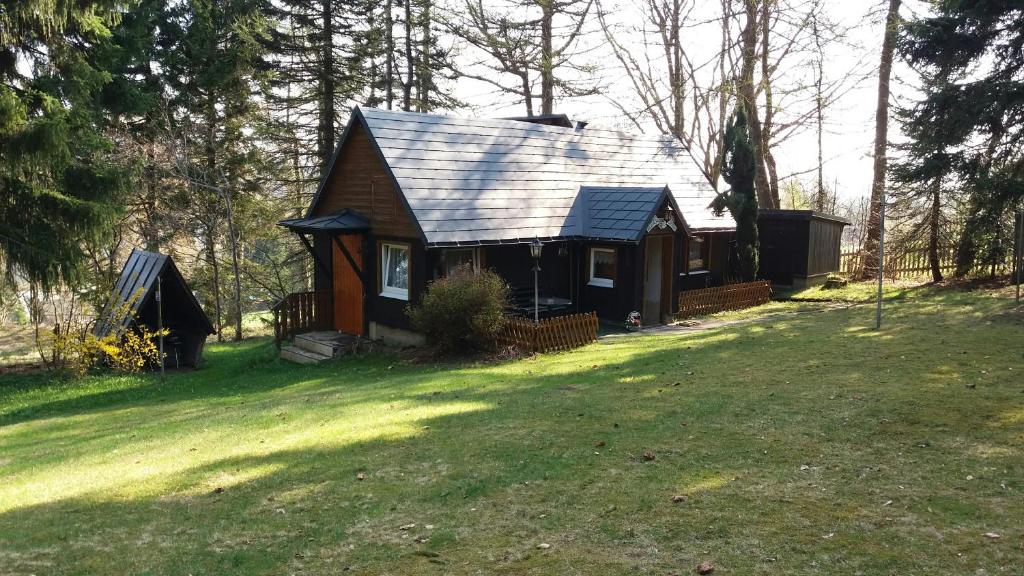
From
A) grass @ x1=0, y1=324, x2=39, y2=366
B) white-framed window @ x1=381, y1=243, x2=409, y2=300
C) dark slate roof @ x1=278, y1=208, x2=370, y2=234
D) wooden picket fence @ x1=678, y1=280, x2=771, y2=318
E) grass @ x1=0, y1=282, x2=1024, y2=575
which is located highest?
dark slate roof @ x1=278, y1=208, x2=370, y2=234

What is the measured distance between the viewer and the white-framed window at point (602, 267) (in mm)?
19828

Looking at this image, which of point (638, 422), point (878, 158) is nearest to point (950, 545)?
point (638, 422)

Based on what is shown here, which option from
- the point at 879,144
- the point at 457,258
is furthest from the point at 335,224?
the point at 879,144

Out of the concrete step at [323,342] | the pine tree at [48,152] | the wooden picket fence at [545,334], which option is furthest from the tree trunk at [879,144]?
the pine tree at [48,152]

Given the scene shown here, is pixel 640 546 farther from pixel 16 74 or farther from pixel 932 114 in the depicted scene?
pixel 932 114

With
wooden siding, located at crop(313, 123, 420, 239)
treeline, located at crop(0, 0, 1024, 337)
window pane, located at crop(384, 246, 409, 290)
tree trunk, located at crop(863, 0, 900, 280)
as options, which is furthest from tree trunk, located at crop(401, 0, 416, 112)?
tree trunk, located at crop(863, 0, 900, 280)

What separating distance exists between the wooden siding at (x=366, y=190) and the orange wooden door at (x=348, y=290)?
3.14 ft

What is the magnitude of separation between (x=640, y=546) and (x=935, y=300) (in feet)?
60.6

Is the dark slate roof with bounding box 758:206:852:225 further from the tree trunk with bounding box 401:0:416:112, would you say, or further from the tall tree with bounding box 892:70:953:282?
the tree trunk with bounding box 401:0:416:112

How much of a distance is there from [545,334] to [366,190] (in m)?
6.27

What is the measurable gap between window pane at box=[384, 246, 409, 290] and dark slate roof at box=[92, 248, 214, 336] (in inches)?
196

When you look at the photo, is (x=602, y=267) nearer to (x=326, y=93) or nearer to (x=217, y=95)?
(x=326, y=93)

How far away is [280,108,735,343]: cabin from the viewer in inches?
689

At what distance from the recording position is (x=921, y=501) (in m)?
6.13
